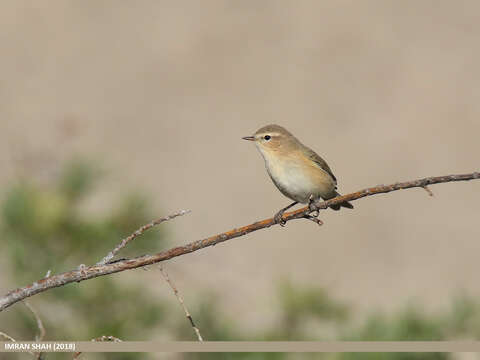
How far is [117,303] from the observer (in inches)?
232

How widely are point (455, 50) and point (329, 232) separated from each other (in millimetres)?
7067

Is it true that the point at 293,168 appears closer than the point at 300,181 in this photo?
No

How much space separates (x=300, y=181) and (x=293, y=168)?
0.16m

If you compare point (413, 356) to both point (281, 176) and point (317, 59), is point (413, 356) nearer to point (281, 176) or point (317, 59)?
point (281, 176)

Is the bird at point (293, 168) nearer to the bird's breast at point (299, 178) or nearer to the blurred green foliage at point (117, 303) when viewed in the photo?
the bird's breast at point (299, 178)

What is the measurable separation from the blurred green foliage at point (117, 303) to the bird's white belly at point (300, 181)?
5.09 feet

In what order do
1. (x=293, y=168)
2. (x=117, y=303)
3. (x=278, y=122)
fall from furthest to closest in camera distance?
(x=278, y=122) → (x=117, y=303) → (x=293, y=168)

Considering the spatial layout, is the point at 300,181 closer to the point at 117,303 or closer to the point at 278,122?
the point at 117,303

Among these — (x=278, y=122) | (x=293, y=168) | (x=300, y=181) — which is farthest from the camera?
(x=278, y=122)

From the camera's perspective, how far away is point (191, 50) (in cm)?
1858

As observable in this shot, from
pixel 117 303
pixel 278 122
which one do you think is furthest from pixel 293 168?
pixel 278 122

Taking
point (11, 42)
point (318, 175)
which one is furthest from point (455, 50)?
point (318, 175)

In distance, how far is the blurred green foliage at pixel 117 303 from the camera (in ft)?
18.4

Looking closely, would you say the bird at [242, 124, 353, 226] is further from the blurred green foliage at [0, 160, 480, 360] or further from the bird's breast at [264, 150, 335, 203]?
the blurred green foliage at [0, 160, 480, 360]
